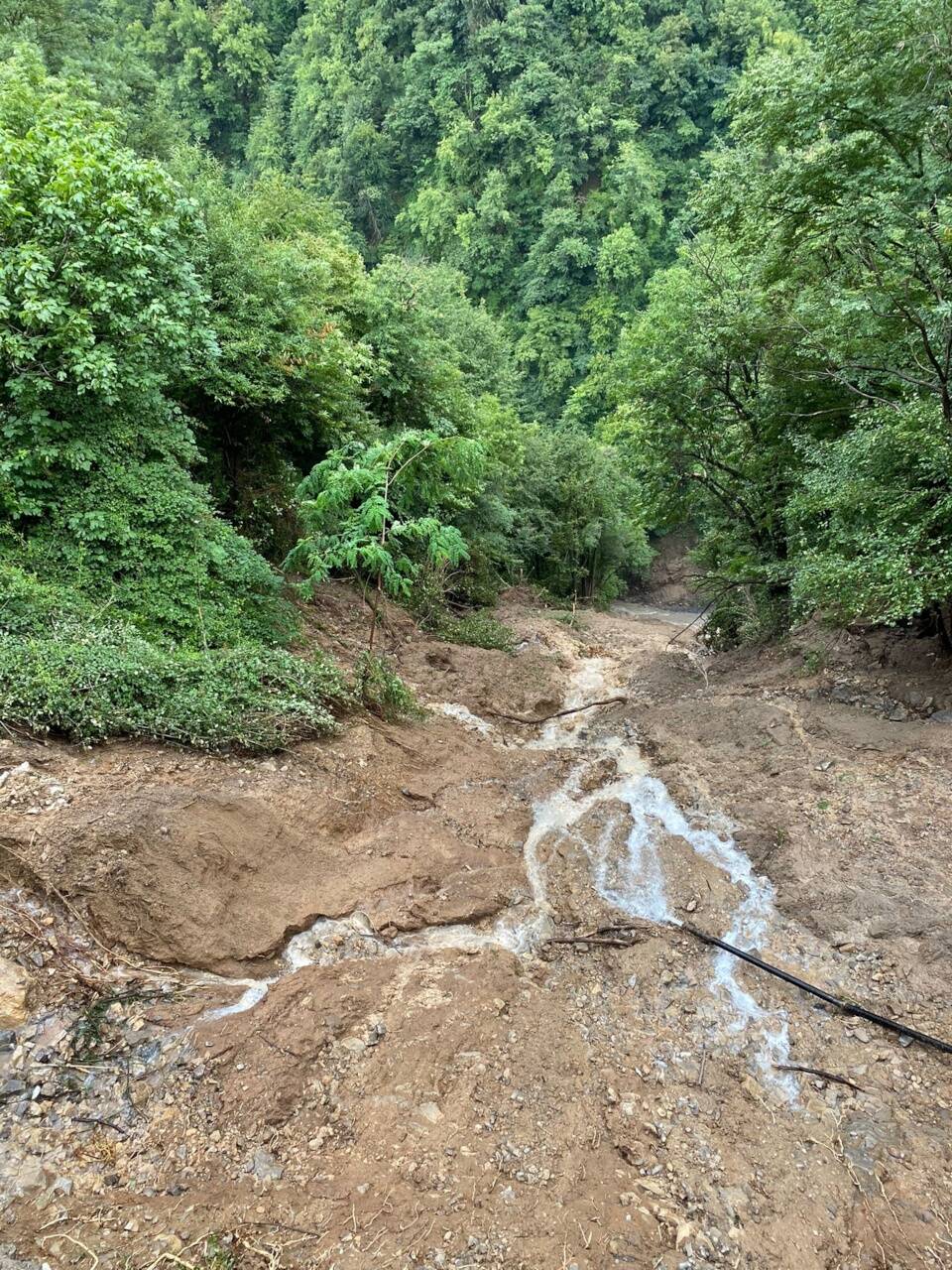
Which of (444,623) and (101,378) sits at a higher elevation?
(101,378)

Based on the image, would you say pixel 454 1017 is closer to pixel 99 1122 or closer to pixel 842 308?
pixel 99 1122

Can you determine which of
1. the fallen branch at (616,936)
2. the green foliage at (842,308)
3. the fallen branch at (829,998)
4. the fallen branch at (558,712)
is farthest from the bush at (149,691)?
the green foliage at (842,308)

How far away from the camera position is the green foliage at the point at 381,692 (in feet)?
26.2

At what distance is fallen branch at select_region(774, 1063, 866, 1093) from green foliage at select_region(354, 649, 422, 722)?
5.37m

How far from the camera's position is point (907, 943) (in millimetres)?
5266

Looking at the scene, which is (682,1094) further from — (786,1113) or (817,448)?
(817,448)

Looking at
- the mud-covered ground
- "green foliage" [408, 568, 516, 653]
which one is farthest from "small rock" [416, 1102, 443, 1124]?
"green foliage" [408, 568, 516, 653]

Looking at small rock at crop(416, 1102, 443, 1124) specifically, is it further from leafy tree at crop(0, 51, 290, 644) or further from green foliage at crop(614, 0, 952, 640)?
green foliage at crop(614, 0, 952, 640)

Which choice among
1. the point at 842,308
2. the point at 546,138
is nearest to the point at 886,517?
the point at 842,308

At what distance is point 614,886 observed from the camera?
22.0 ft

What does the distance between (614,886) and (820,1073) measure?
8.07 feet

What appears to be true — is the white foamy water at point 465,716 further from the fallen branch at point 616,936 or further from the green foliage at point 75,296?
the green foliage at point 75,296

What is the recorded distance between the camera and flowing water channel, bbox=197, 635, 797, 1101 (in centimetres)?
495

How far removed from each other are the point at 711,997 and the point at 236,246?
10.6 m
